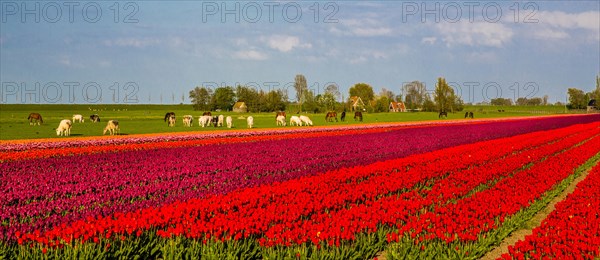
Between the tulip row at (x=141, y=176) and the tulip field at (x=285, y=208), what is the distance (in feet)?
0.18

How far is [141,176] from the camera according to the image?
45.2 ft

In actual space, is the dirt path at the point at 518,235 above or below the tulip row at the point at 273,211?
below

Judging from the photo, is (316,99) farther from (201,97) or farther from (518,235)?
(518,235)

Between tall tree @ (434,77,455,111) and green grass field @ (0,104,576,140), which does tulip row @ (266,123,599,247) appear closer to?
green grass field @ (0,104,576,140)

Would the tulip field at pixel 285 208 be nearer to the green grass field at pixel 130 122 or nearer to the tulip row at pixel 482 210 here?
the tulip row at pixel 482 210

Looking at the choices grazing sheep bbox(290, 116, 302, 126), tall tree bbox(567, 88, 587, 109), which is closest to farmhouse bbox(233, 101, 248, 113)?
grazing sheep bbox(290, 116, 302, 126)

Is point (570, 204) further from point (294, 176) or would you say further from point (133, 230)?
point (133, 230)

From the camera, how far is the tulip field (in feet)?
23.3

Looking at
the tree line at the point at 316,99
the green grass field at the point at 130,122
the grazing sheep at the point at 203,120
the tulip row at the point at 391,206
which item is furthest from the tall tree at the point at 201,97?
the tulip row at the point at 391,206

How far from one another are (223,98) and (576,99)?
120152mm

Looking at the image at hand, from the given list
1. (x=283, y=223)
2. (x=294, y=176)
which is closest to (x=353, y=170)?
(x=294, y=176)

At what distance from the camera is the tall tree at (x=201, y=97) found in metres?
153

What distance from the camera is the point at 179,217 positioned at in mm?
8422

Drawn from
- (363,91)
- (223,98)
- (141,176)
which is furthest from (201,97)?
(141,176)
